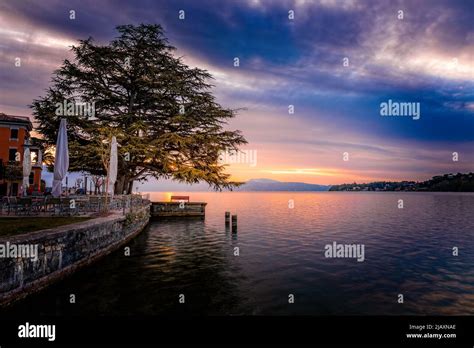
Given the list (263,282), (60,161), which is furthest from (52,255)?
(263,282)

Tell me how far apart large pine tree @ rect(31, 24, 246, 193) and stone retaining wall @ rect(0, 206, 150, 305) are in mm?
12722

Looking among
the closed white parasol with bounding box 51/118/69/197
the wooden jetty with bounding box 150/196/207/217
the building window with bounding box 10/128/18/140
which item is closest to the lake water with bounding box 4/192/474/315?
the closed white parasol with bounding box 51/118/69/197

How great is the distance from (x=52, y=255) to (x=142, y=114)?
2078 cm

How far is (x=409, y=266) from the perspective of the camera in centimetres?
1360

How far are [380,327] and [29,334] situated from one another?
27.1 ft

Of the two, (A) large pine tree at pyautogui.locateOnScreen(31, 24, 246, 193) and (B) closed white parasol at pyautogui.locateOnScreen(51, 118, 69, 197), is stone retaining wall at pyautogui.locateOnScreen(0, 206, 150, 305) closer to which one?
(B) closed white parasol at pyautogui.locateOnScreen(51, 118, 69, 197)

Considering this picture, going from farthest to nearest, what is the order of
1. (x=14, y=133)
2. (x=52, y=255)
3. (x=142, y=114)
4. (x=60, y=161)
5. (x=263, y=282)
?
(x=14, y=133) → (x=142, y=114) → (x=60, y=161) → (x=263, y=282) → (x=52, y=255)

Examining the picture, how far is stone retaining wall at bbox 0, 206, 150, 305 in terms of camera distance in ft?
24.7

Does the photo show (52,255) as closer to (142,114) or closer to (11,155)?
(142,114)

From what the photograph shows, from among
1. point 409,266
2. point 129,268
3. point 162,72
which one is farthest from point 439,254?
point 162,72

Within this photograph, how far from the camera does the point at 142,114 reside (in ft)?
91.4

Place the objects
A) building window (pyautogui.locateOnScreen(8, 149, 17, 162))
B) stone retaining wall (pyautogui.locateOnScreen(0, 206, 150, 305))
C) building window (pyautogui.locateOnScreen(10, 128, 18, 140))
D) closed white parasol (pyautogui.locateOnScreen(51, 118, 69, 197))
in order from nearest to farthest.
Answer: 1. stone retaining wall (pyautogui.locateOnScreen(0, 206, 150, 305))
2. closed white parasol (pyautogui.locateOnScreen(51, 118, 69, 197))
3. building window (pyautogui.locateOnScreen(8, 149, 17, 162))
4. building window (pyautogui.locateOnScreen(10, 128, 18, 140))

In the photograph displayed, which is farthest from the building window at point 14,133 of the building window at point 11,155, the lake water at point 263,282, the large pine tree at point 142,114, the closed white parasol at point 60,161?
the closed white parasol at point 60,161

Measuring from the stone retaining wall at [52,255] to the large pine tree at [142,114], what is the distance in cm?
1272
